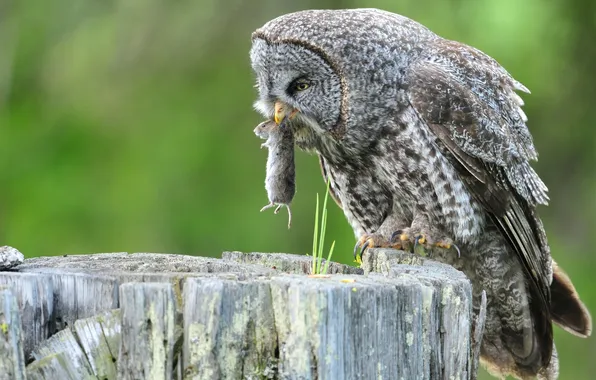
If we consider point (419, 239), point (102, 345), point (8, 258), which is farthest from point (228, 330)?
point (419, 239)

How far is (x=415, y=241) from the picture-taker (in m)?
4.21

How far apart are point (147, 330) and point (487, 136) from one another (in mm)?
2378

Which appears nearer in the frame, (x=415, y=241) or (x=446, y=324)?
(x=446, y=324)

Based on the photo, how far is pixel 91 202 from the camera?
304 inches

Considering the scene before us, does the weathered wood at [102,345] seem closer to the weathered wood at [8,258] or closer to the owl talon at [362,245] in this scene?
the weathered wood at [8,258]

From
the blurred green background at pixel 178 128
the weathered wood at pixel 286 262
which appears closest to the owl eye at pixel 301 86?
the weathered wood at pixel 286 262

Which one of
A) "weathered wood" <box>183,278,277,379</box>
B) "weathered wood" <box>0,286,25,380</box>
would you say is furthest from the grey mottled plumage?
"weathered wood" <box>0,286,25,380</box>

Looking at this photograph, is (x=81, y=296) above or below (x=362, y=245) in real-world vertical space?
below

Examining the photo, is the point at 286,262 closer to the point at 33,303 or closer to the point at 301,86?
the point at 33,303

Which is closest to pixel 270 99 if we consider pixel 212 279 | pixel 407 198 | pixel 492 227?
pixel 407 198

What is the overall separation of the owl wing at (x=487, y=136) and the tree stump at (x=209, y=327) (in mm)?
1783

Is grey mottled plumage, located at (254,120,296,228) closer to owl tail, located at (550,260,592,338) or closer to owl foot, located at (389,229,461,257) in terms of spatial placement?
owl foot, located at (389,229,461,257)

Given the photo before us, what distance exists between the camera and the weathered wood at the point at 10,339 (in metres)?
2.16

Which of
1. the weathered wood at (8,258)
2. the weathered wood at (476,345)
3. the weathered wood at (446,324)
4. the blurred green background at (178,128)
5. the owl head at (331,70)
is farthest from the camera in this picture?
the blurred green background at (178,128)
